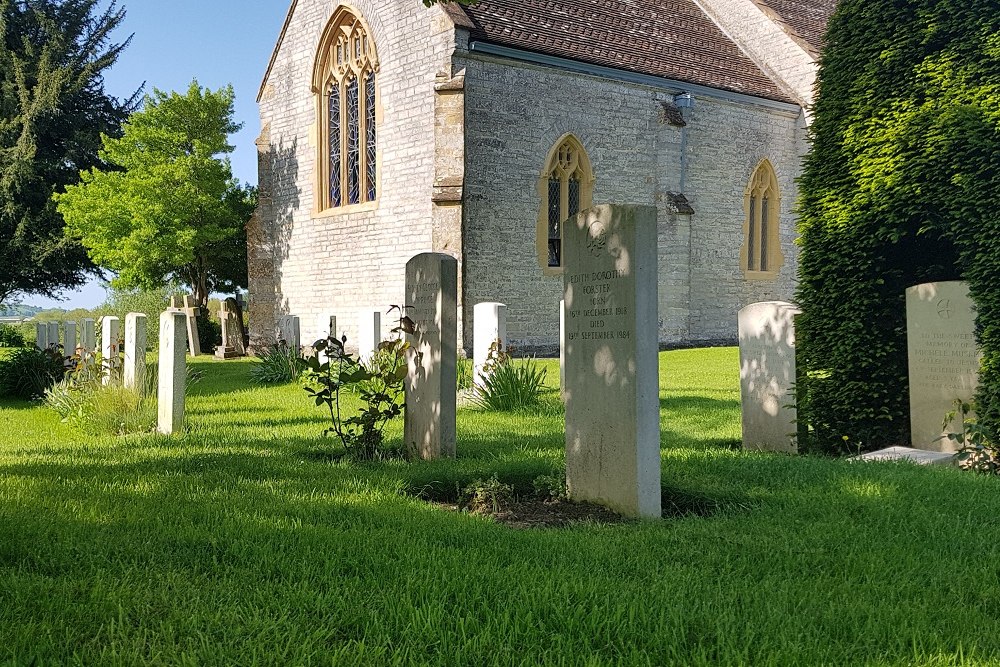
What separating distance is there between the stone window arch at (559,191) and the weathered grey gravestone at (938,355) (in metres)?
11.7

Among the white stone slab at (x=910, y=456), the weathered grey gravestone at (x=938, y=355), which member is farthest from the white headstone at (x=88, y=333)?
the weathered grey gravestone at (x=938, y=355)

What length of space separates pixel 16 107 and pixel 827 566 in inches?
1226

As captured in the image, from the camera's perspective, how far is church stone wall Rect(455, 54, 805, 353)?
17.9 meters

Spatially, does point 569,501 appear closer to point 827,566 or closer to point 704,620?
point 827,566

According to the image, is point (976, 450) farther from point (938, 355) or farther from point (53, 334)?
point (53, 334)

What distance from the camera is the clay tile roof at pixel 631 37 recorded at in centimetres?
1861

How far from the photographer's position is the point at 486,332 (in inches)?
440

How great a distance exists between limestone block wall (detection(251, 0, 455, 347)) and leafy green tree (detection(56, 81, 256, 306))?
167 cm

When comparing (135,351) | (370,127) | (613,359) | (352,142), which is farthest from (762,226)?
(613,359)

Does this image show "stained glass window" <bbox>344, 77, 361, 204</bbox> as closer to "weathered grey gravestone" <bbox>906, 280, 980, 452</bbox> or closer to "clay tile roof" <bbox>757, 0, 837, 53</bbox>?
"clay tile roof" <bbox>757, 0, 837, 53</bbox>

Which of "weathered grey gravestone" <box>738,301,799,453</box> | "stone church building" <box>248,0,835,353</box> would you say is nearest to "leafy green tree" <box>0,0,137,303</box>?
"stone church building" <box>248,0,835,353</box>

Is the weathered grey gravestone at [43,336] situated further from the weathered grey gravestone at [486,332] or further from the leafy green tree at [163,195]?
the weathered grey gravestone at [486,332]

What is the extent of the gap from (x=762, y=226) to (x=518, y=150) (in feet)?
30.6

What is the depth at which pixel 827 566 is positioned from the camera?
4113 millimetres
